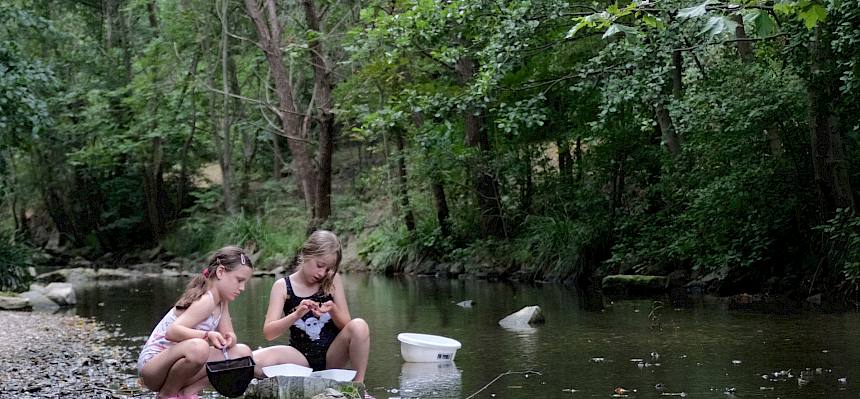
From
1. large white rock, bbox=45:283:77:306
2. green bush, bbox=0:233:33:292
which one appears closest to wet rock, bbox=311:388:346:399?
large white rock, bbox=45:283:77:306

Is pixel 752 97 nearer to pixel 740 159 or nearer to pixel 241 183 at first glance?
pixel 740 159

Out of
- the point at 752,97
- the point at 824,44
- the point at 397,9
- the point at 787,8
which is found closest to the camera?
the point at 787,8

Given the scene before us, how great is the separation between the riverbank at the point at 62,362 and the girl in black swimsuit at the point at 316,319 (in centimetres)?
136

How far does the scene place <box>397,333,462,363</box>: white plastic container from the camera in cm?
834

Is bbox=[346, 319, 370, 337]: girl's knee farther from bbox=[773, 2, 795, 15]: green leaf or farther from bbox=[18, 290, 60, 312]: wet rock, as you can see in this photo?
bbox=[18, 290, 60, 312]: wet rock

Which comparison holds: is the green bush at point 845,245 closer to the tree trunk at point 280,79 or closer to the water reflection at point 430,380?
the water reflection at point 430,380

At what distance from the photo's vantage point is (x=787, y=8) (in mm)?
4742

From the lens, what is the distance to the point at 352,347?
6375mm

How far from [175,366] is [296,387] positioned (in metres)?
0.68

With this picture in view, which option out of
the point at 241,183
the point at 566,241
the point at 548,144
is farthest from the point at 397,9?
the point at 241,183

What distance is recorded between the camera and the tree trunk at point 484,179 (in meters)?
22.4

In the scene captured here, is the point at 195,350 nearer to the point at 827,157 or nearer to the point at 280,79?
the point at 827,157

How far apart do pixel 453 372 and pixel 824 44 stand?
7.22 m

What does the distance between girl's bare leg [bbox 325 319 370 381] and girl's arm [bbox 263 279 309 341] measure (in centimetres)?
37
